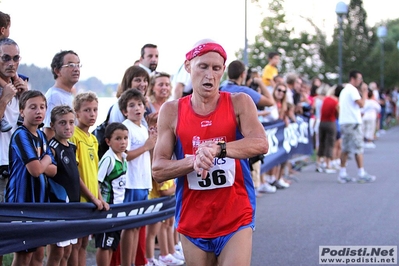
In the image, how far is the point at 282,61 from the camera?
25219 mm

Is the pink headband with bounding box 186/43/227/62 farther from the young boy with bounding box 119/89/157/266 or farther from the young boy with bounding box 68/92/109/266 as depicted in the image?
the young boy with bounding box 119/89/157/266

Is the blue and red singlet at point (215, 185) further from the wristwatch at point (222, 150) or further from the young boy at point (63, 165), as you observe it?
the young boy at point (63, 165)

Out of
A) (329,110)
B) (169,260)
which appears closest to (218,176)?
(169,260)

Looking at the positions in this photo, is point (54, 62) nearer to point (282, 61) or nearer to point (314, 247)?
point (314, 247)

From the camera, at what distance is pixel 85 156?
20.8ft

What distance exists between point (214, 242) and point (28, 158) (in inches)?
A: 71.7

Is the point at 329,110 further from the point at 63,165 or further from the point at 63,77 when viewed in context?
the point at 63,165

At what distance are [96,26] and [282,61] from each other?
16.2 meters

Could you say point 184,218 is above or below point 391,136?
above

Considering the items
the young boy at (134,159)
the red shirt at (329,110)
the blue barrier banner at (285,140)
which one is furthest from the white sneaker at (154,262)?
the red shirt at (329,110)

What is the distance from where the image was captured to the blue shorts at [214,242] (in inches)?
172

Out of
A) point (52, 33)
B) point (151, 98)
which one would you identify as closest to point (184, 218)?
point (151, 98)

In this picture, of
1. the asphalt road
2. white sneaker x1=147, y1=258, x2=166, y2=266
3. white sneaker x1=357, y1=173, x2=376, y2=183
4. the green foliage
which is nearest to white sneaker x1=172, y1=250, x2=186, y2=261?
white sneaker x1=147, y1=258, x2=166, y2=266

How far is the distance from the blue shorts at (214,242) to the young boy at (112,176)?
236 cm
